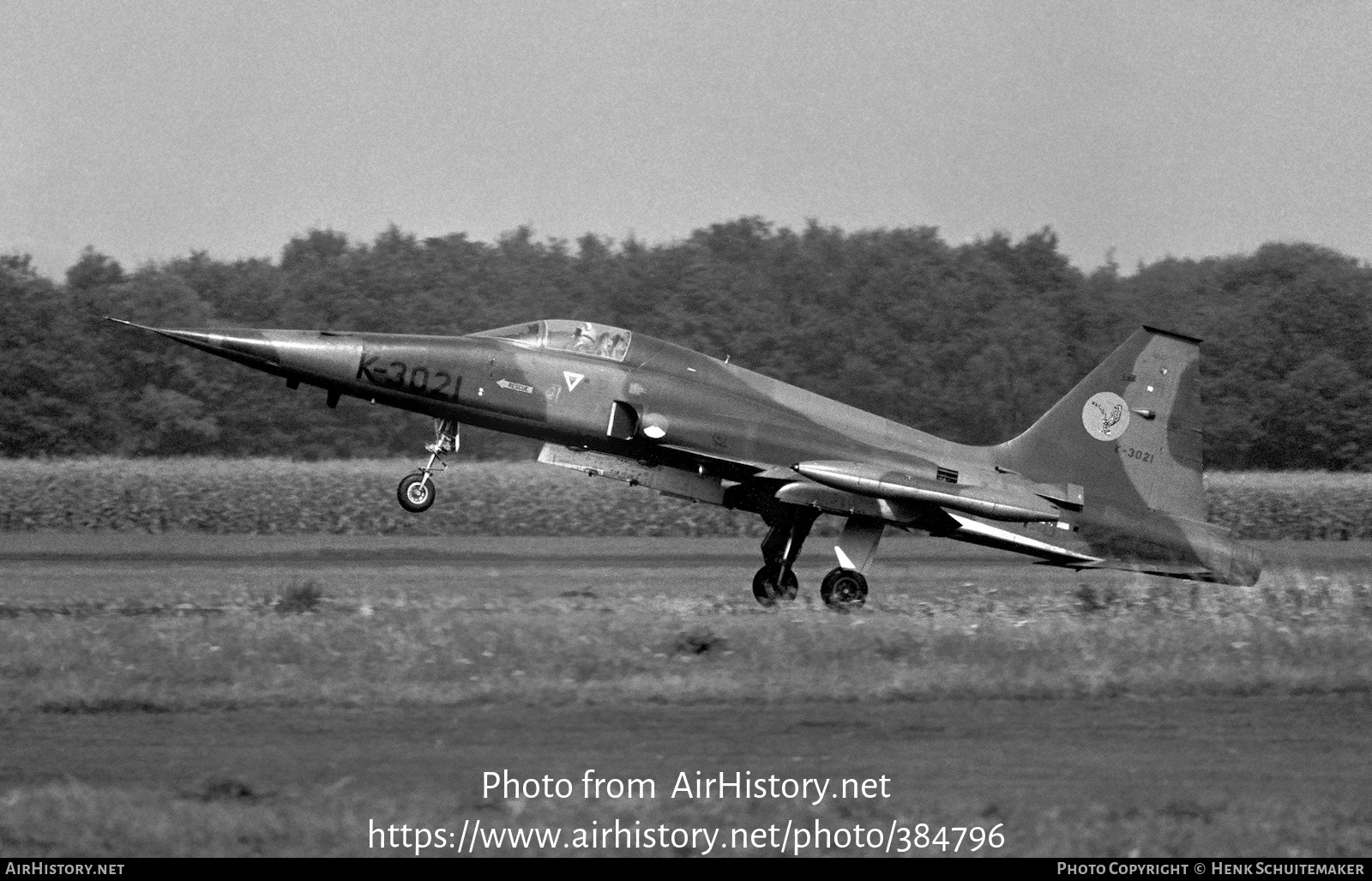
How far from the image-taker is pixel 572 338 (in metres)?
16.0

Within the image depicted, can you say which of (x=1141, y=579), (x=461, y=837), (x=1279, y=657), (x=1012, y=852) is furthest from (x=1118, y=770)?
(x=1141, y=579)

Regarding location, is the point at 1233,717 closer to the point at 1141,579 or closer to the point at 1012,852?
the point at 1012,852

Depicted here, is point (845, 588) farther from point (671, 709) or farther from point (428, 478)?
point (671, 709)

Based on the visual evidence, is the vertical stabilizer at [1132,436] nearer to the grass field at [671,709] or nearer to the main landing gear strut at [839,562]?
the grass field at [671,709]

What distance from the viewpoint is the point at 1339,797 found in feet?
27.0

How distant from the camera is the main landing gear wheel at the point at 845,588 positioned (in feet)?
52.3

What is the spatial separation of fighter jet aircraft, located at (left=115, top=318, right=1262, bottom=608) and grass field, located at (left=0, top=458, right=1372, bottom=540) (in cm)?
1208

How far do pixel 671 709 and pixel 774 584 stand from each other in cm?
600

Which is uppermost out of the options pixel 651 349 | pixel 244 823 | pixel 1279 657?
pixel 651 349

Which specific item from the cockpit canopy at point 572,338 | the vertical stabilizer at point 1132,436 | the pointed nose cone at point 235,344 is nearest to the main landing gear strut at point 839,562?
the vertical stabilizer at point 1132,436

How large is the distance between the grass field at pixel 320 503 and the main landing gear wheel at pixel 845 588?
40.9 ft

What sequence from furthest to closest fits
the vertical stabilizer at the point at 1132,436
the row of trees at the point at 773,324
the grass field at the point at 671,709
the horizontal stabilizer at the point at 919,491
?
the row of trees at the point at 773,324, the vertical stabilizer at the point at 1132,436, the horizontal stabilizer at the point at 919,491, the grass field at the point at 671,709

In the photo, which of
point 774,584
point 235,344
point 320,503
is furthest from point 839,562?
point 320,503

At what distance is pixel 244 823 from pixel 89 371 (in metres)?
35.2
